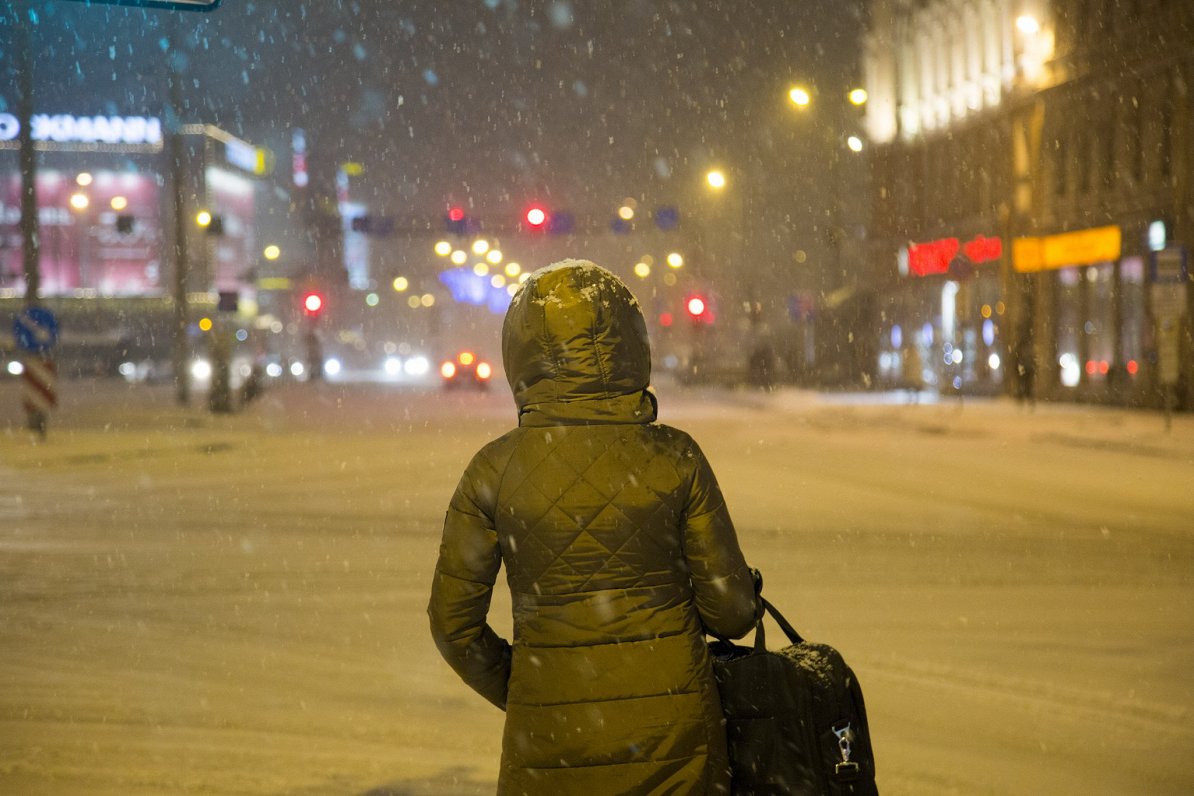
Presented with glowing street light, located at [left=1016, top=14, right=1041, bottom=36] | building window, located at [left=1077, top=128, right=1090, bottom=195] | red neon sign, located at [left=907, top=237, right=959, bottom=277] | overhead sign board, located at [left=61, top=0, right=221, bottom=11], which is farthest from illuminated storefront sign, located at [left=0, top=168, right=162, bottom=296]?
overhead sign board, located at [left=61, top=0, right=221, bottom=11]

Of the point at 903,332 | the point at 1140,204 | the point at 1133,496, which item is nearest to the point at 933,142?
the point at 903,332

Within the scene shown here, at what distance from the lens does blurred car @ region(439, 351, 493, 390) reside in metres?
59.3

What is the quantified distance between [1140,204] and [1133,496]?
20.5 meters

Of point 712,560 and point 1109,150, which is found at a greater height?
point 1109,150

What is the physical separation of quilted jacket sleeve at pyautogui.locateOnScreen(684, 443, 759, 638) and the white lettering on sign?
127226 millimetres

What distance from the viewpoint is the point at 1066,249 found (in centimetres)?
3859

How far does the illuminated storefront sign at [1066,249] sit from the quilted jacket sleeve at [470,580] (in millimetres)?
34735

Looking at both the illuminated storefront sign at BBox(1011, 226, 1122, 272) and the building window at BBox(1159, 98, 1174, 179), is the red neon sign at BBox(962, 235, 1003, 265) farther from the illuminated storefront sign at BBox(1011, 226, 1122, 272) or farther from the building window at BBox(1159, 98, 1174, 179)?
the building window at BBox(1159, 98, 1174, 179)

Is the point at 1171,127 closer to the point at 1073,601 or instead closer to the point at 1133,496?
the point at 1133,496

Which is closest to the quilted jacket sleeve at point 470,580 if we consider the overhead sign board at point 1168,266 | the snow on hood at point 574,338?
the snow on hood at point 574,338

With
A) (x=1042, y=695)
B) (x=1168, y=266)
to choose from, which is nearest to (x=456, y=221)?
(x=1168, y=266)

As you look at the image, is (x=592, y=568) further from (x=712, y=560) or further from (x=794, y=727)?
(x=794, y=727)

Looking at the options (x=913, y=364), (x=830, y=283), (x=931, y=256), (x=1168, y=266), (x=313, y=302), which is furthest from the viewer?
(x=830, y=283)

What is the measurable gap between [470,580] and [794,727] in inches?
29.1
